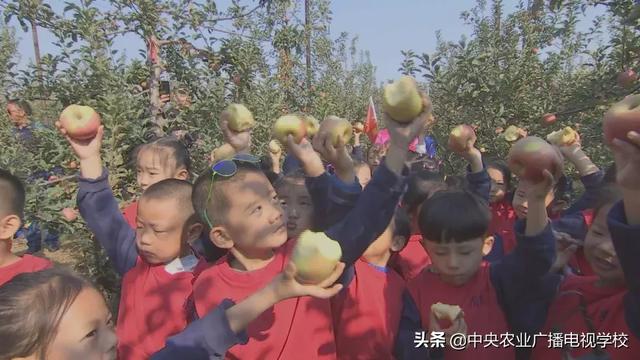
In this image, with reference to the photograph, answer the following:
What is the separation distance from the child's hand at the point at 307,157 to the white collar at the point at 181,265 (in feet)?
2.07

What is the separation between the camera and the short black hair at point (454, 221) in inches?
64.4

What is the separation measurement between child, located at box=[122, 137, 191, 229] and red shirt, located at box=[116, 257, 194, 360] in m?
0.65

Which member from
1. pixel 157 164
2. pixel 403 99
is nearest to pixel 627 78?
pixel 403 99

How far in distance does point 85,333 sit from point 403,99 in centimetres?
92

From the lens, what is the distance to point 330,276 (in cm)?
105

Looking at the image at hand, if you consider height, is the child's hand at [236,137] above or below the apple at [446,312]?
above

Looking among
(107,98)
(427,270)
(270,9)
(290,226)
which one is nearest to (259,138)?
(270,9)

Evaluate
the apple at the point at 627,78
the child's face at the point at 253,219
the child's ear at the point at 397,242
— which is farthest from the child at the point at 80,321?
the apple at the point at 627,78

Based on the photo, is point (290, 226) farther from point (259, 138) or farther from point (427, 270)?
point (259, 138)

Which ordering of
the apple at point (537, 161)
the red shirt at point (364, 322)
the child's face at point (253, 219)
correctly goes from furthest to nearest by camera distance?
1. the red shirt at point (364, 322)
2. the child's face at point (253, 219)
3. the apple at point (537, 161)

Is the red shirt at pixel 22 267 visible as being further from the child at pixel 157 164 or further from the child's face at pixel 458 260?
the child's face at pixel 458 260

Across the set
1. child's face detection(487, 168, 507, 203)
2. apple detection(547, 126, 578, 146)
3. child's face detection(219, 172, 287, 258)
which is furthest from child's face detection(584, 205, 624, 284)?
child's face detection(487, 168, 507, 203)

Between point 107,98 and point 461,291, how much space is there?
7.48 ft

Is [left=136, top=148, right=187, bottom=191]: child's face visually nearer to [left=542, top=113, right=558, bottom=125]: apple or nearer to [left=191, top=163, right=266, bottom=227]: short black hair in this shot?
[left=191, top=163, right=266, bottom=227]: short black hair
